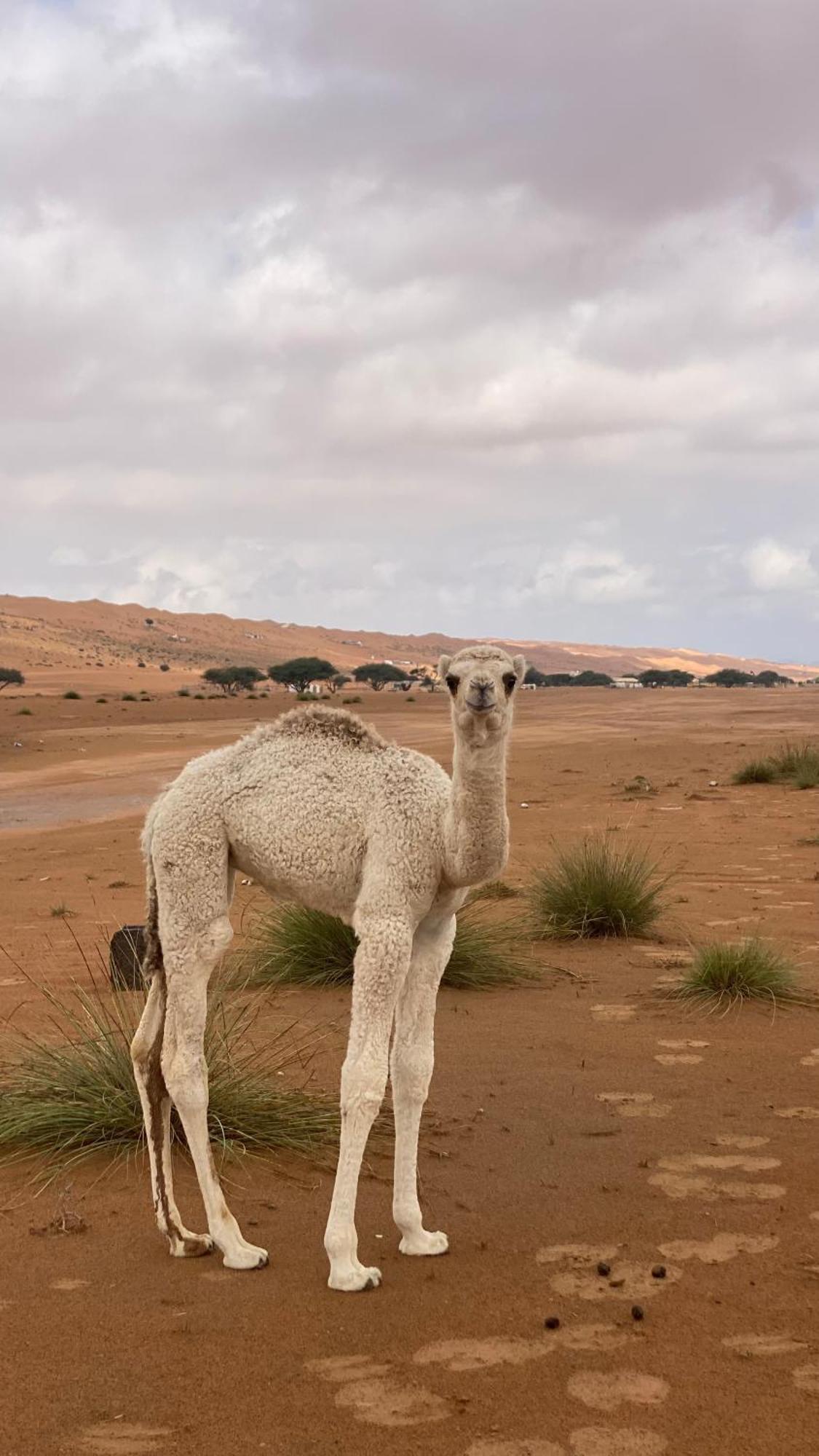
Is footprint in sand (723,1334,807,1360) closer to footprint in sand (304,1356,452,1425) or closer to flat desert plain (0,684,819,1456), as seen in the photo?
flat desert plain (0,684,819,1456)

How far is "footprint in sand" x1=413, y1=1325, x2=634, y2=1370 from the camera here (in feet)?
13.3

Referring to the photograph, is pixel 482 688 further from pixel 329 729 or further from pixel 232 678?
pixel 232 678

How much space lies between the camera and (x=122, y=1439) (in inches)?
144

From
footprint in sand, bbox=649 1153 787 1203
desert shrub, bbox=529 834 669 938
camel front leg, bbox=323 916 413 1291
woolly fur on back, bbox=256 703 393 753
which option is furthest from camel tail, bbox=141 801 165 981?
desert shrub, bbox=529 834 669 938

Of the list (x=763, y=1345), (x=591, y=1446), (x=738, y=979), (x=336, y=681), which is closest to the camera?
(x=591, y=1446)

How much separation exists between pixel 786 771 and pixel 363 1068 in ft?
66.6

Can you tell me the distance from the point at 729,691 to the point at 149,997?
6480 cm

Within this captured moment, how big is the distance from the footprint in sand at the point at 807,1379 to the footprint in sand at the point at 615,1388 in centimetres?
42

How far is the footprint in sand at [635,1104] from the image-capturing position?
21.7ft

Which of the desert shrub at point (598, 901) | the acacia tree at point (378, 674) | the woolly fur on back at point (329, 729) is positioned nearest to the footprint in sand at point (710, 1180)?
the woolly fur on back at point (329, 729)

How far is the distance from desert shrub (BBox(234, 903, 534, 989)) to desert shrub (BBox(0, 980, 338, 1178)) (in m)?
2.68

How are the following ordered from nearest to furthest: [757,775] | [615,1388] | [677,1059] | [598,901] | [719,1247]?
[615,1388] < [719,1247] < [677,1059] < [598,901] < [757,775]

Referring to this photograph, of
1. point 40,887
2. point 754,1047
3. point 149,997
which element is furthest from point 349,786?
point 40,887

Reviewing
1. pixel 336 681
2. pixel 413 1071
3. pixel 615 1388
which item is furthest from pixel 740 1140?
pixel 336 681
